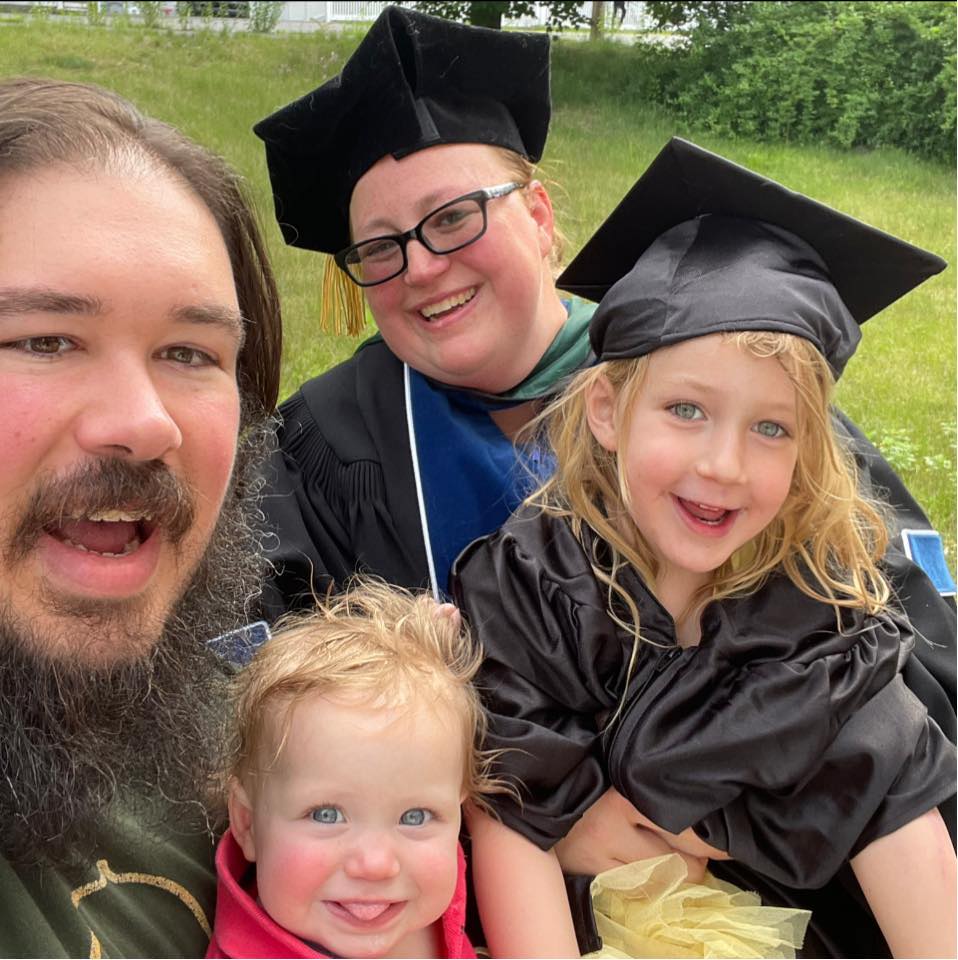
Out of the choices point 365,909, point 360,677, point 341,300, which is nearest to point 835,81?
point 341,300

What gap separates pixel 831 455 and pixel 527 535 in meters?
0.69

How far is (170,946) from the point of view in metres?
1.98

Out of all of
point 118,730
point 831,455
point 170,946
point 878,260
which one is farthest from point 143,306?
point 878,260

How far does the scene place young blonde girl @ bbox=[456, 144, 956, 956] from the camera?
2.41m

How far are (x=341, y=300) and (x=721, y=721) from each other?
5.95 feet

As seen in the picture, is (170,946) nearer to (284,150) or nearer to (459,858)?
(459,858)

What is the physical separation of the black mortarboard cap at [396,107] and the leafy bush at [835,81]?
825cm

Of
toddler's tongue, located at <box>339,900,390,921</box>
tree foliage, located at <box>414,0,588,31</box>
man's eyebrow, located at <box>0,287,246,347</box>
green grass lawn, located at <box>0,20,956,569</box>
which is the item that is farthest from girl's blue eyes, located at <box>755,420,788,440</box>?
tree foliage, located at <box>414,0,588,31</box>

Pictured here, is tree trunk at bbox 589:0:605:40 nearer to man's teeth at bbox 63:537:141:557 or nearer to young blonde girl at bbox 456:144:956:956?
young blonde girl at bbox 456:144:956:956

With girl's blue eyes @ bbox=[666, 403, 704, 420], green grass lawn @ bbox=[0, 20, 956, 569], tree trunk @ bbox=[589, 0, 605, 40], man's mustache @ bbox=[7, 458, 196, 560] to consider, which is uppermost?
man's mustache @ bbox=[7, 458, 196, 560]

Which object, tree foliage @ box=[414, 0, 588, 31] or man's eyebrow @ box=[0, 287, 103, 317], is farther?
tree foliage @ box=[414, 0, 588, 31]

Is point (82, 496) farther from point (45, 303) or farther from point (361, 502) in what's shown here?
point (361, 502)

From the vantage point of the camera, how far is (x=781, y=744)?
2.41 metres

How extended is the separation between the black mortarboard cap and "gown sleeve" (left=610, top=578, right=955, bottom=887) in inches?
60.7
